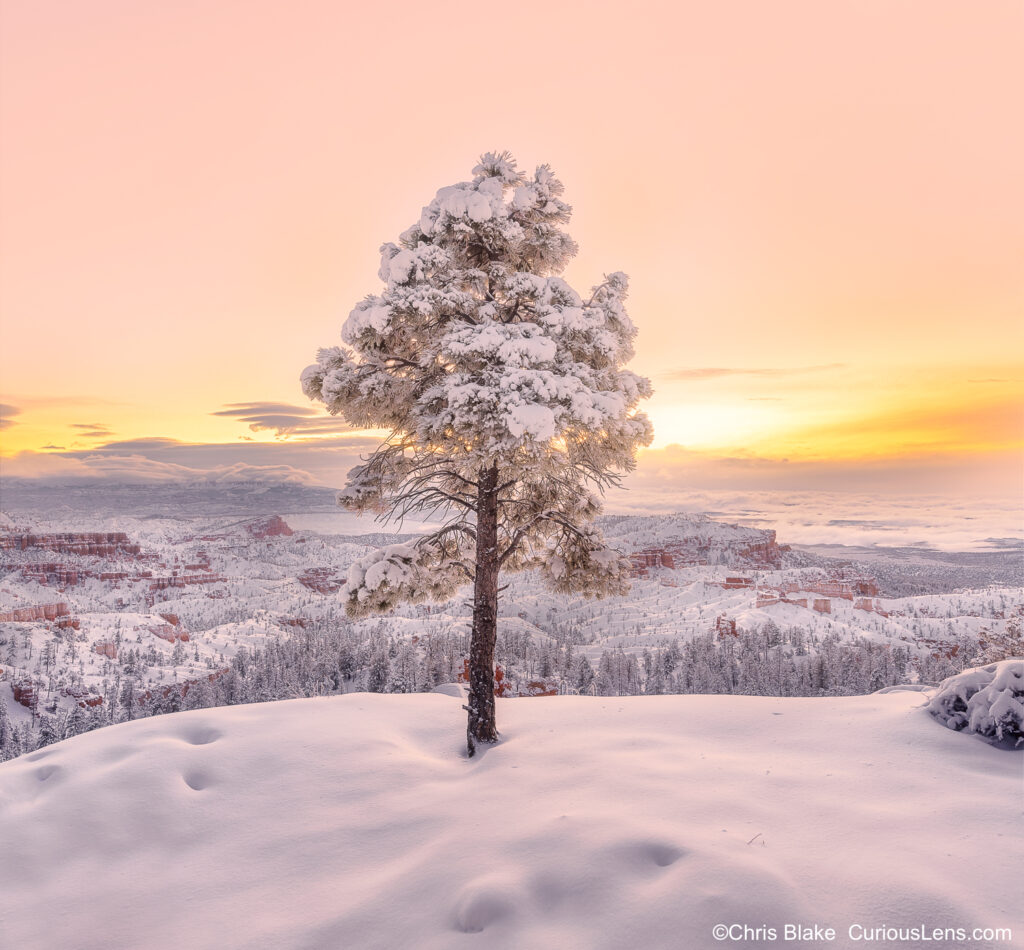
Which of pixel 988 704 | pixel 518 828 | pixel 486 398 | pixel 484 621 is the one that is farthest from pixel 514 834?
pixel 988 704

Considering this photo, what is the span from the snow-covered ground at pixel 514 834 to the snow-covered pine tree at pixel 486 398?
224 centimetres

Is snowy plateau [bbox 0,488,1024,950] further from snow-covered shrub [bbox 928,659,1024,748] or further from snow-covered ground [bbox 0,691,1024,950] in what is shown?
snow-covered shrub [bbox 928,659,1024,748]

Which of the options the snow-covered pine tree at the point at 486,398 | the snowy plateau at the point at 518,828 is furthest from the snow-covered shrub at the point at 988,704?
the snow-covered pine tree at the point at 486,398

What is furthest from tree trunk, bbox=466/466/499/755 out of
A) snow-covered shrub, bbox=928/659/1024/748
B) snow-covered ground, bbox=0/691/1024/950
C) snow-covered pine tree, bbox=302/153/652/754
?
snow-covered shrub, bbox=928/659/1024/748

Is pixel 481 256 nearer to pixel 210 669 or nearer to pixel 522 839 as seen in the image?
pixel 522 839

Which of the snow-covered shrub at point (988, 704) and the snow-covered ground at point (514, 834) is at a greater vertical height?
the snow-covered shrub at point (988, 704)

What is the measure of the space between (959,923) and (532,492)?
8.33m

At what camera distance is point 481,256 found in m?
10.7

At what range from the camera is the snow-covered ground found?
4.27 m

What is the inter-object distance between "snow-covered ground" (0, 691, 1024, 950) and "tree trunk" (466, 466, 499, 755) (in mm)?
451

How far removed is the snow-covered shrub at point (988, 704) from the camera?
22.6 ft

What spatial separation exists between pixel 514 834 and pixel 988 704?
6080 millimetres

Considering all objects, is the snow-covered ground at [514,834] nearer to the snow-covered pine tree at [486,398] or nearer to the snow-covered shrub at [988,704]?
the snow-covered shrub at [988,704]

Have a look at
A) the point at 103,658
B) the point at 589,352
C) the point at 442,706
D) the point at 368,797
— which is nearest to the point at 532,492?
the point at 589,352
